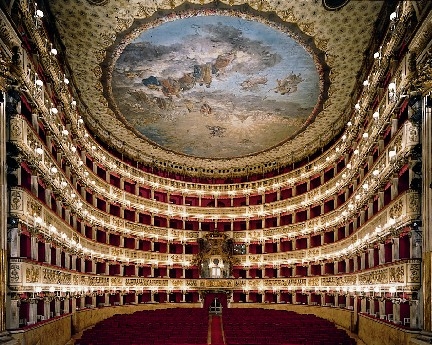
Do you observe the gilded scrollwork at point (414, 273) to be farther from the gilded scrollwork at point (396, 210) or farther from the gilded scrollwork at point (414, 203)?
the gilded scrollwork at point (396, 210)

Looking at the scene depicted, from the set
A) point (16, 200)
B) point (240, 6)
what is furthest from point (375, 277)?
point (16, 200)

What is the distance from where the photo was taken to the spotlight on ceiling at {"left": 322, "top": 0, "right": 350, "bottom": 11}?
20.1 meters

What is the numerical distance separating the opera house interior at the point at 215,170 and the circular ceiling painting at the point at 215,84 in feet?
0.44

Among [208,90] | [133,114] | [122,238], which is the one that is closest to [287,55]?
[208,90]

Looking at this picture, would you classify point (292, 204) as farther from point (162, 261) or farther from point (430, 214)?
point (430, 214)

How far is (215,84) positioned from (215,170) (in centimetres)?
1752

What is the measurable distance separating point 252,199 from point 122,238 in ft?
40.7

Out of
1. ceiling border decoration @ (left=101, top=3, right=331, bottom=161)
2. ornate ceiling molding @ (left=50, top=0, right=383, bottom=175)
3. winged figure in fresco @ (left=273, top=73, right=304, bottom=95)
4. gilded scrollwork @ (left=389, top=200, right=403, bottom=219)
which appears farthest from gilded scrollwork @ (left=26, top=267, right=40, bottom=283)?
winged figure in fresco @ (left=273, top=73, right=304, bottom=95)

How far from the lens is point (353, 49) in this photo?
23531mm

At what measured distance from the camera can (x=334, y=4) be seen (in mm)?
20266

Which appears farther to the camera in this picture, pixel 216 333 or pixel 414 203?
pixel 216 333

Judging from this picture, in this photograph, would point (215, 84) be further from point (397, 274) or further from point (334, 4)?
point (397, 274)

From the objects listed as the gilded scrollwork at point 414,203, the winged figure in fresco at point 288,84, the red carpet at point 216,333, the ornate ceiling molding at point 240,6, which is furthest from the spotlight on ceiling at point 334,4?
the red carpet at point 216,333

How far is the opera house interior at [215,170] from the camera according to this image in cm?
1659
